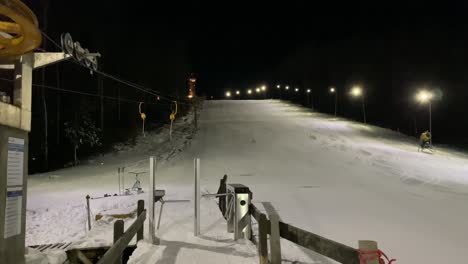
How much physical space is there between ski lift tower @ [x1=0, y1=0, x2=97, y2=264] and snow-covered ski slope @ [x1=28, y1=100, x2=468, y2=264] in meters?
2.08

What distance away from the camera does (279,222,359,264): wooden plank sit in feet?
13.0

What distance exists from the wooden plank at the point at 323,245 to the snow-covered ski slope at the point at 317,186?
1.45 meters

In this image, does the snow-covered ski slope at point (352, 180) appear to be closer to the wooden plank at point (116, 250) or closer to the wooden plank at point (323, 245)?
the wooden plank at point (323, 245)

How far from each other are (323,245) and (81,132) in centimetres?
2730

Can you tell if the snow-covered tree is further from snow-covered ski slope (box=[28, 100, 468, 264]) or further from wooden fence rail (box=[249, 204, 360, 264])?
wooden fence rail (box=[249, 204, 360, 264])

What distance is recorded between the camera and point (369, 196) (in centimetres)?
1402

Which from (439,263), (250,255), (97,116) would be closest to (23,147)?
(250,255)

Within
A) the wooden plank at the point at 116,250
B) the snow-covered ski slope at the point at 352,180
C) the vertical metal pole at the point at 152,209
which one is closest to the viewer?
the wooden plank at the point at 116,250

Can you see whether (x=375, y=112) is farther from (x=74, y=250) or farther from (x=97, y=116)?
(x=74, y=250)

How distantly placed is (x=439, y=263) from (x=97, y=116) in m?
34.0

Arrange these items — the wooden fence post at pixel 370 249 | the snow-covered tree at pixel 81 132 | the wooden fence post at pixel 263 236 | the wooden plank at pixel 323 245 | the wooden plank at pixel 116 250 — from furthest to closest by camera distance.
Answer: the snow-covered tree at pixel 81 132, the wooden fence post at pixel 263 236, the wooden plank at pixel 116 250, the wooden plank at pixel 323 245, the wooden fence post at pixel 370 249

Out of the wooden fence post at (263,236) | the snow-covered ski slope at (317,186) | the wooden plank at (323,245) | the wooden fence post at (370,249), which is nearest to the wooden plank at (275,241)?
the wooden plank at (323,245)

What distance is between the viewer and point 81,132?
94.3 feet

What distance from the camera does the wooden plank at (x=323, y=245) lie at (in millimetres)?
3960
